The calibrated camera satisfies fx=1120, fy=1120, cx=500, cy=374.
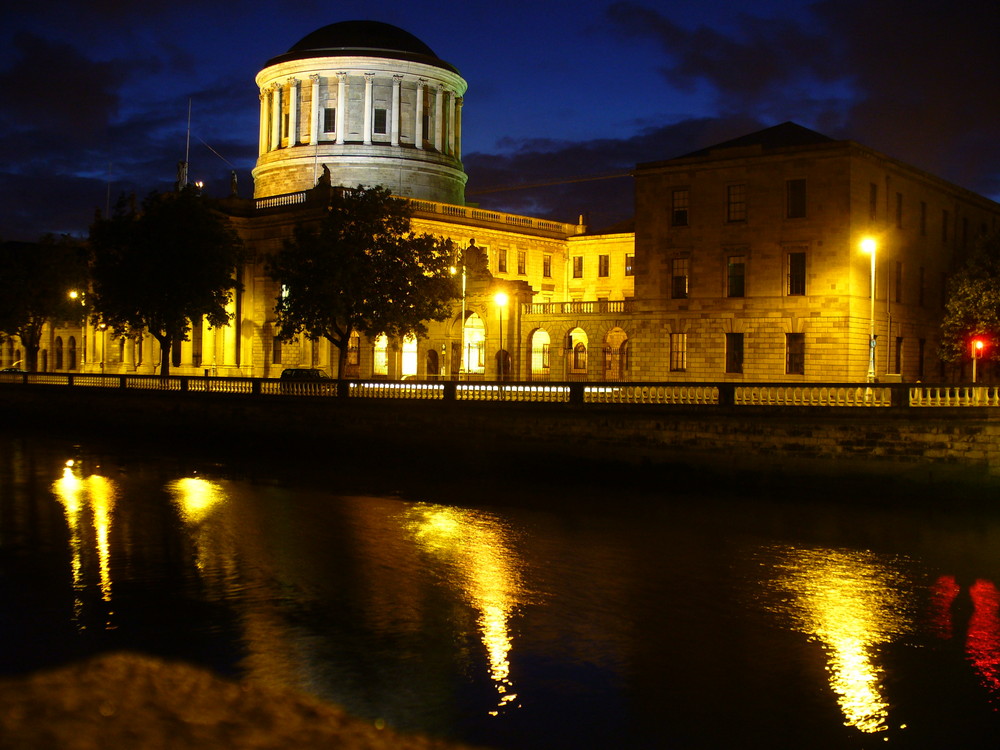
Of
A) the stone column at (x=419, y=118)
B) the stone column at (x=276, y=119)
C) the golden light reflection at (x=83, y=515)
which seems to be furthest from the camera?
the stone column at (x=276, y=119)

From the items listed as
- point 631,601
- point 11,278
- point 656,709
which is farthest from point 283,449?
point 11,278

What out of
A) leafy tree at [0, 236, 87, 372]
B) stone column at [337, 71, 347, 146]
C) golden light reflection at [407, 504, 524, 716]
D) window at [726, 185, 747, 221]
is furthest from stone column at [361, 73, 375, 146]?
golden light reflection at [407, 504, 524, 716]

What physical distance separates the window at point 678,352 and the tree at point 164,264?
2512cm

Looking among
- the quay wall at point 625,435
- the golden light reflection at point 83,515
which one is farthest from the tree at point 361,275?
the golden light reflection at point 83,515

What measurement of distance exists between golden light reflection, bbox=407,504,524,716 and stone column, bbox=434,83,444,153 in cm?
6028

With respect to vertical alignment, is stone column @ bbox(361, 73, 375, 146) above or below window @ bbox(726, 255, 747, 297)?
above

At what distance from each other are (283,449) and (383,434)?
17.8 feet

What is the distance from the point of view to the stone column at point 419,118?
85062mm

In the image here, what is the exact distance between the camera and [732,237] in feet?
165

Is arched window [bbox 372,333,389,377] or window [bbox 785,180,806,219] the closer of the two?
→ window [bbox 785,180,806,219]

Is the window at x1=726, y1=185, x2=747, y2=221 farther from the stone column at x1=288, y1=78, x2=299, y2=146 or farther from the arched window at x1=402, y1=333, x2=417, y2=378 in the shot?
the stone column at x1=288, y1=78, x2=299, y2=146

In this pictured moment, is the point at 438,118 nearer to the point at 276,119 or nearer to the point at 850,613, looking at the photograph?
the point at 276,119

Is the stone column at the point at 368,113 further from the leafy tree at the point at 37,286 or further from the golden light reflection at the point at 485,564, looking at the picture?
the golden light reflection at the point at 485,564

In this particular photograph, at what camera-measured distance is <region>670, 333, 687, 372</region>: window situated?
5184cm
